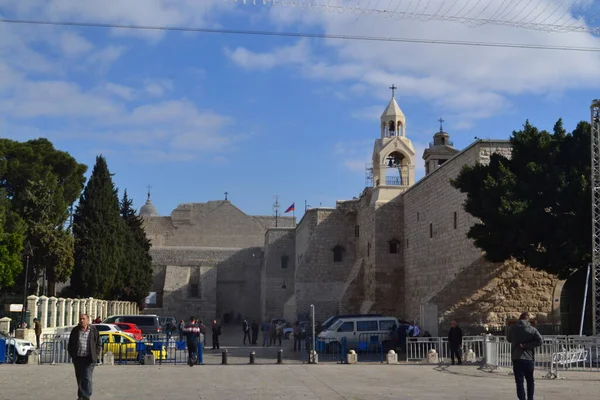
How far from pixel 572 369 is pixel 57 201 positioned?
2573 cm

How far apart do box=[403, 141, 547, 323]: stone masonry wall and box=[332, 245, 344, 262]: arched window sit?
777 cm

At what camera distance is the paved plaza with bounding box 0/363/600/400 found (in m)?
10.6

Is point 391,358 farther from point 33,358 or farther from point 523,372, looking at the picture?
point 523,372

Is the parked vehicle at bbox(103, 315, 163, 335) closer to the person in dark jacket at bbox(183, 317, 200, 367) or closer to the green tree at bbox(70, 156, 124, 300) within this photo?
the green tree at bbox(70, 156, 124, 300)

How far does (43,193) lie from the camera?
109 feet

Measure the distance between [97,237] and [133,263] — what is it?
823 centimetres

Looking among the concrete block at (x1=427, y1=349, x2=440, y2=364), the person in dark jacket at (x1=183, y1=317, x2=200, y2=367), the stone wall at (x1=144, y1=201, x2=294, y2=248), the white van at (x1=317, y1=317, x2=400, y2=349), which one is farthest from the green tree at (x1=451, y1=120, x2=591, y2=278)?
the stone wall at (x1=144, y1=201, x2=294, y2=248)

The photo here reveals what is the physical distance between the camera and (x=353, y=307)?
39.3 m

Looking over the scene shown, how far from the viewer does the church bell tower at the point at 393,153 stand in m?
38.0

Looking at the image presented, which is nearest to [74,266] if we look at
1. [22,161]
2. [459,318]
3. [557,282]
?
[22,161]

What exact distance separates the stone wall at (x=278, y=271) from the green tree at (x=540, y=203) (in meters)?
29.0

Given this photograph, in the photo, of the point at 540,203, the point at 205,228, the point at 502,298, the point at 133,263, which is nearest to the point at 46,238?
the point at 133,263

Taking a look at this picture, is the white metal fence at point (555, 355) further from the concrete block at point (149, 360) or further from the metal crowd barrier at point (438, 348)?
the concrete block at point (149, 360)

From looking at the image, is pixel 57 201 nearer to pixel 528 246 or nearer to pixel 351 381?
pixel 528 246
